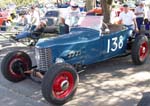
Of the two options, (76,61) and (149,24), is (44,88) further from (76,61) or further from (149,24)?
(149,24)

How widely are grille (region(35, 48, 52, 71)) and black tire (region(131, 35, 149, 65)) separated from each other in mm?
2576

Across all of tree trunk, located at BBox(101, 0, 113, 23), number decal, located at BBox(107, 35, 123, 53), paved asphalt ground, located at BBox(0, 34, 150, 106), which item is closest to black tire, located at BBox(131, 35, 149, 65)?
paved asphalt ground, located at BBox(0, 34, 150, 106)

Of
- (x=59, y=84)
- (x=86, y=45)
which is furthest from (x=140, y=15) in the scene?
(x=59, y=84)

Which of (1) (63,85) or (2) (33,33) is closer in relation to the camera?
(1) (63,85)

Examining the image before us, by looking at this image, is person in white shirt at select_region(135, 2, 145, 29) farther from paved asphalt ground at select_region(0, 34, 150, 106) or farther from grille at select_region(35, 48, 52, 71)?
grille at select_region(35, 48, 52, 71)

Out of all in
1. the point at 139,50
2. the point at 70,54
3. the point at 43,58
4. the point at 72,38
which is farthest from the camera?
the point at 139,50

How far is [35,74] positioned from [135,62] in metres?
3.04

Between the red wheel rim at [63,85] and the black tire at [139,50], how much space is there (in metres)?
2.71

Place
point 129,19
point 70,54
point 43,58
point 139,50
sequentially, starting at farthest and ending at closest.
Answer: point 129,19 → point 139,50 → point 70,54 → point 43,58

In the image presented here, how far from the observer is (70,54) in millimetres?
6734

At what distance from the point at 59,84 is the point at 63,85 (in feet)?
0.38

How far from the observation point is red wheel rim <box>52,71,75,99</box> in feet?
18.5

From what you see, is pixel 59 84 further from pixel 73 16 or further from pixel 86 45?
pixel 73 16

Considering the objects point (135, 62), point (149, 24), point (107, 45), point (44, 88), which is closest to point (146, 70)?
point (135, 62)
